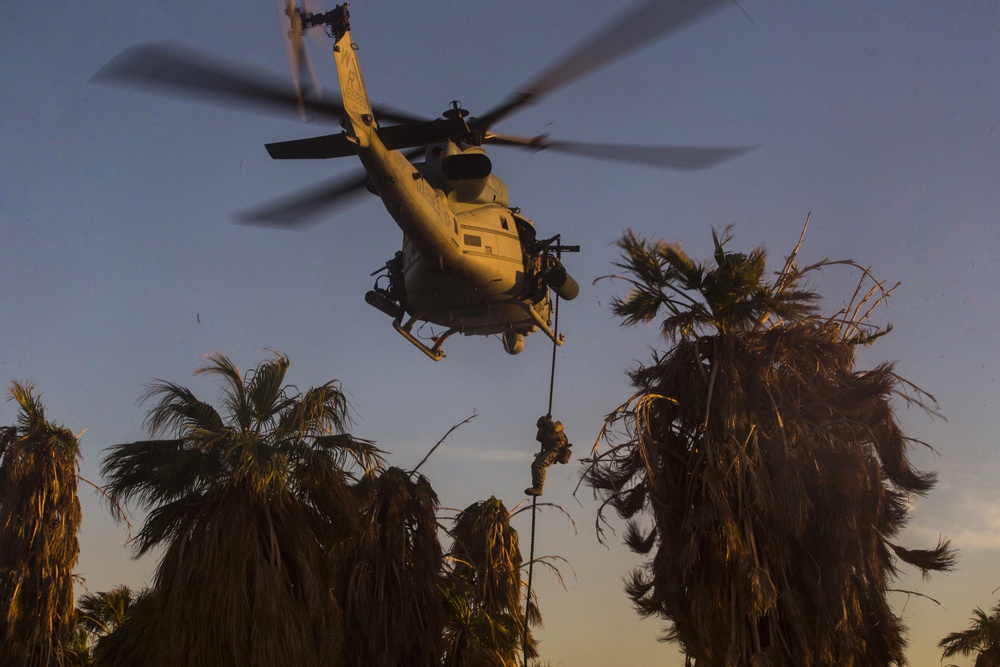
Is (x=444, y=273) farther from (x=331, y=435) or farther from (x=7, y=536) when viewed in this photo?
(x=7, y=536)

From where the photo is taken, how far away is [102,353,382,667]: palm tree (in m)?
10.9

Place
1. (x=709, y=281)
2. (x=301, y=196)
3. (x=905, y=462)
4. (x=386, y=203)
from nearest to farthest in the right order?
(x=905, y=462) < (x=709, y=281) < (x=386, y=203) < (x=301, y=196)

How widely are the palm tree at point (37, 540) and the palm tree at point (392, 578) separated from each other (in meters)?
5.31

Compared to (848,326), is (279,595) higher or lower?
lower

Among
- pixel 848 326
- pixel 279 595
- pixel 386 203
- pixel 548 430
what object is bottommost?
pixel 279 595

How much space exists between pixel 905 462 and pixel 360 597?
740 centimetres

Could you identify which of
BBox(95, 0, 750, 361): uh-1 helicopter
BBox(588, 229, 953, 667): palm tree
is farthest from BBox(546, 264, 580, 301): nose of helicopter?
BBox(588, 229, 953, 667): palm tree

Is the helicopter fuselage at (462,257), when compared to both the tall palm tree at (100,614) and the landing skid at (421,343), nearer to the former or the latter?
the landing skid at (421,343)

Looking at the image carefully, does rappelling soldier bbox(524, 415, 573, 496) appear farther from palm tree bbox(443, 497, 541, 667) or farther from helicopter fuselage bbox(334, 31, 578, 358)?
helicopter fuselage bbox(334, 31, 578, 358)

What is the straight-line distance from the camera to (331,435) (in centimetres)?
1255

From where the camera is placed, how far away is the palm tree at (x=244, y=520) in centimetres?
1092

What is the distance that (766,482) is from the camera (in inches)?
422

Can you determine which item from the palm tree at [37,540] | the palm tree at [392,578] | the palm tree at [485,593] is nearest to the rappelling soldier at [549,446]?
the palm tree at [485,593]

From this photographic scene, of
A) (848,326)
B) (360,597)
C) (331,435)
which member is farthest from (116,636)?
(848,326)
